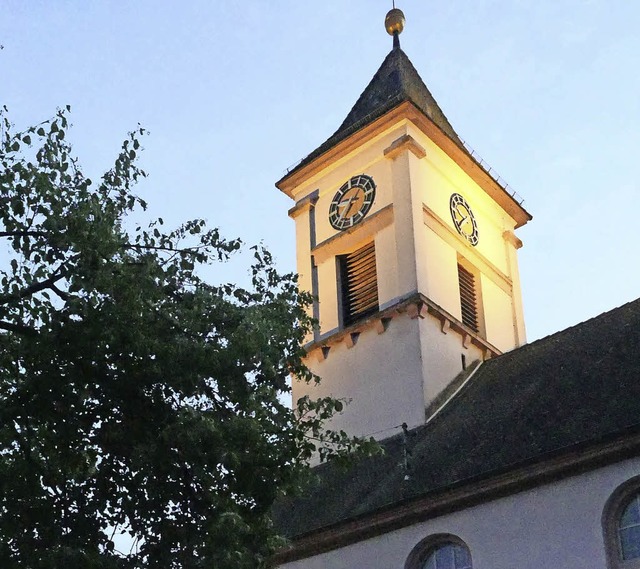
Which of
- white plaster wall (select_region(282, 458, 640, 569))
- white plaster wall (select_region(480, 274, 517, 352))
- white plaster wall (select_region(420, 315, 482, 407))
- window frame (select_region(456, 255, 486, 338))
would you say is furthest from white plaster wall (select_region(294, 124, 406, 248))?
white plaster wall (select_region(282, 458, 640, 569))

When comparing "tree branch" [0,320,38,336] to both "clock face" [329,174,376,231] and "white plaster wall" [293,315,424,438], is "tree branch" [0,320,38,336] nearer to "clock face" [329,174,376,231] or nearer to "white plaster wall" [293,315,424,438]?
"white plaster wall" [293,315,424,438]

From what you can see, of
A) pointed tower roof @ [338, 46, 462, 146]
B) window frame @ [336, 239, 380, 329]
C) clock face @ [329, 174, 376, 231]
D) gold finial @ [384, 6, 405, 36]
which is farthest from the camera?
gold finial @ [384, 6, 405, 36]

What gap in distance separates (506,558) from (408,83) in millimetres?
16154

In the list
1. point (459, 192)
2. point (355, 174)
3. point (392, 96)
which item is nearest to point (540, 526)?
point (459, 192)

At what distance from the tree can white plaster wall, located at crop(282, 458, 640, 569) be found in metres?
5.41

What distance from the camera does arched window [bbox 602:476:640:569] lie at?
17172 millimetres

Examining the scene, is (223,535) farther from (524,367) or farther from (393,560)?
(524,367)

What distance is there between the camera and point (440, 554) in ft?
63.9

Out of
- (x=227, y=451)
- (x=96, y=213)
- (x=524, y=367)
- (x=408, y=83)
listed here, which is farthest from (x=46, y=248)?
(x=408, y=83)

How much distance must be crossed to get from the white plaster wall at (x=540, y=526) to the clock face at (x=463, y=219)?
10.9 metres

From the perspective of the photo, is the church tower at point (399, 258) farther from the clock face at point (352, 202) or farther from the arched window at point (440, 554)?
the arched window at point (440, 554)

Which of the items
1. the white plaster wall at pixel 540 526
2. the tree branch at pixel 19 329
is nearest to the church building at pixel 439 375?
the white plaster wall at pixel 540 526

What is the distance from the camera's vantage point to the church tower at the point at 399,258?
1016 inches

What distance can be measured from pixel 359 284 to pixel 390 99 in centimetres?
484
